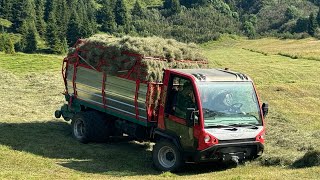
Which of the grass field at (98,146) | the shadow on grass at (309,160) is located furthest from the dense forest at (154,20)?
the shadow on grass at (309,160)

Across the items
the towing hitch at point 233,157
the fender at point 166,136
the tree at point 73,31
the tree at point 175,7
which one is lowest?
the tree at point 73,31

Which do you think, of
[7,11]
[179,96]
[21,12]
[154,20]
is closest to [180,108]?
[179,96]

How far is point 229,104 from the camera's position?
11.8 metres

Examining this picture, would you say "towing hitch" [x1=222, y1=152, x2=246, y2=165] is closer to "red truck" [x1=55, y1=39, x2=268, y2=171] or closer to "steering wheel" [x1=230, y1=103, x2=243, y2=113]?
"red truck" [x1=55, y1=39, x2=268, y2=171]

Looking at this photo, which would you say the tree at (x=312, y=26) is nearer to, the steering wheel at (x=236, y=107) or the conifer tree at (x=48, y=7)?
the conifer tree at (x=48, y=7)

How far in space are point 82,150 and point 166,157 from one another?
10.0ft

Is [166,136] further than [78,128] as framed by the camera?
No

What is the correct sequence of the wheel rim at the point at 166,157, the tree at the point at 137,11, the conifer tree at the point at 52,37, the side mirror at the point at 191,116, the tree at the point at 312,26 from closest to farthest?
the side mirror at the point at 191,116, the wheel rim at the point at 166,157, the tree at the point at 312,26, the conifer tree at the point at 52,37, the tree at the point at 137,11

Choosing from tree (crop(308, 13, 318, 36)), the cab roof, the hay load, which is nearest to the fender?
the hay load

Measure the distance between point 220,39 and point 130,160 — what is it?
9067 centimetres

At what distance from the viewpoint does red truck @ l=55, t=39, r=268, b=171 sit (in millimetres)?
11477

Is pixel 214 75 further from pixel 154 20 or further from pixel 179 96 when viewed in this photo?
pixel 154 20

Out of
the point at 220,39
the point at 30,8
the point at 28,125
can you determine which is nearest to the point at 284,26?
the point at 220,39

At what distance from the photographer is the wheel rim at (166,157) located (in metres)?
12.2
